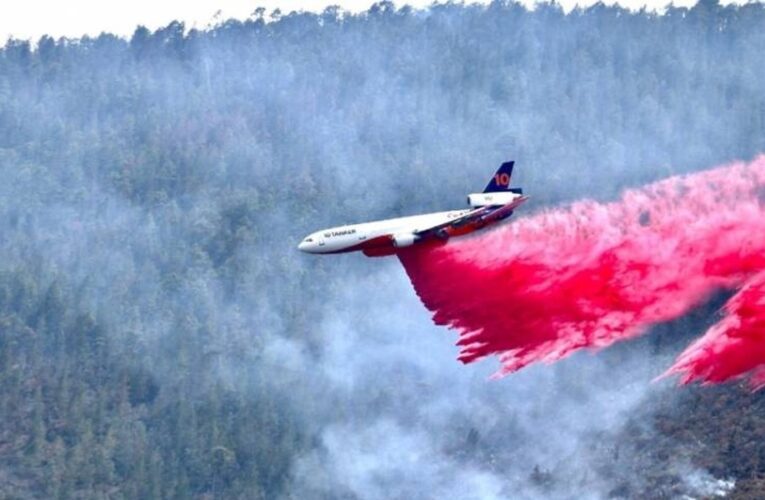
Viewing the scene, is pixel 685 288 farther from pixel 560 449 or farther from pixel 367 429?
pixel 367 429

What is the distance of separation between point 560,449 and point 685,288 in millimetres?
30319

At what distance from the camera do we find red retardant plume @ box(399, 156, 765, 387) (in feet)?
308

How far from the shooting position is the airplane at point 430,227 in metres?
97.7

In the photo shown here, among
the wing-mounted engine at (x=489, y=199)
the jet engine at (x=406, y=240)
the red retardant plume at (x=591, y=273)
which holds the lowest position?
the red retardant plume at (x=591, y=273)

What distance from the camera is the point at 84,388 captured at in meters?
147

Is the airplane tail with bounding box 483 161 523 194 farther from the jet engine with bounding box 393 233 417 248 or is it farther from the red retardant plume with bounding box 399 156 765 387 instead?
the jet engine with bounding box 393 233 417 248

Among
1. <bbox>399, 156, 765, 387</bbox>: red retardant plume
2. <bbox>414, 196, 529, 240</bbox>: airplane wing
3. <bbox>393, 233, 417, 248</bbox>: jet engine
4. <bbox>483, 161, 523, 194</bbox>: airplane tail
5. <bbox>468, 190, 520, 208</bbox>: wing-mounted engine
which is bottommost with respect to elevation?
<bbox>399, 156, 765, 387</bbox>: red retardant plume

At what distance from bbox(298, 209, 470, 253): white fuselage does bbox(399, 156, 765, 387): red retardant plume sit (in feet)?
3.18

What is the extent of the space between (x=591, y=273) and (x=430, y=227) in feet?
24.7

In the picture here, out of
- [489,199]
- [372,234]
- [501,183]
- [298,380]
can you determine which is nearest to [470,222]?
[489,199]

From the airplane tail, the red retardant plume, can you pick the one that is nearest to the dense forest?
the red retardant plume

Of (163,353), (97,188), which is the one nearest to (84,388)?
(163,353)

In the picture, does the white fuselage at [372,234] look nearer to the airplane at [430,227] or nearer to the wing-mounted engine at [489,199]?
the airplane at [430,227]

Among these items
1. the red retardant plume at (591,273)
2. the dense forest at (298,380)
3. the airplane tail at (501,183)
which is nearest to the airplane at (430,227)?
the airplane tail at (501,183)
